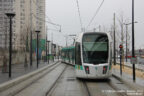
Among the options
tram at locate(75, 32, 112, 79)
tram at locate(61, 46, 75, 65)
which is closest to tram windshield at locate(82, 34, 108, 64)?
tram at locate(75, 32, 112, 79)

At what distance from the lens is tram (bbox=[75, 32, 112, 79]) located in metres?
13.3

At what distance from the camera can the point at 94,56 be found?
13648 millimetres

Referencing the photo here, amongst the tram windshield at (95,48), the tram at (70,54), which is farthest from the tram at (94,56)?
the tram at (70,54)

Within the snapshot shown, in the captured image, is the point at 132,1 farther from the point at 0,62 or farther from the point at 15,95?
the point at 0,62

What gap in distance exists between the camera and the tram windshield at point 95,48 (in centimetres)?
1358

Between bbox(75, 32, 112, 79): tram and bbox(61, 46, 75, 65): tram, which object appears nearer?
bbox(75, 32, 112, 79): tram

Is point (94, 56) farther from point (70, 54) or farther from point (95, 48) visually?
point (70, 54)

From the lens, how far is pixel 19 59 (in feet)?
114

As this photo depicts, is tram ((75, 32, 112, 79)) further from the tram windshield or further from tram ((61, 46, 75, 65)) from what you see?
tram ((61, 46, 75, 65))

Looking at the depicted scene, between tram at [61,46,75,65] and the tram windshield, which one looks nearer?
the tram windshield

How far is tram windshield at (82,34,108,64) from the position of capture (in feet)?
44.5

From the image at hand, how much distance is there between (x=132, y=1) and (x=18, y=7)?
3186 inches

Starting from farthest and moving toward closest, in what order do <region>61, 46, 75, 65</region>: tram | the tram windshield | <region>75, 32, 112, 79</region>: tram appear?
<region>61, 46, 75, 65</region>: tram → the tram windshield → <region>75, 32, 112, 79</region>: tram

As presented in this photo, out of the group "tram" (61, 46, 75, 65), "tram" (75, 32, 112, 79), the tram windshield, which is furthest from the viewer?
"tram" (61, 46, 75, 65)
